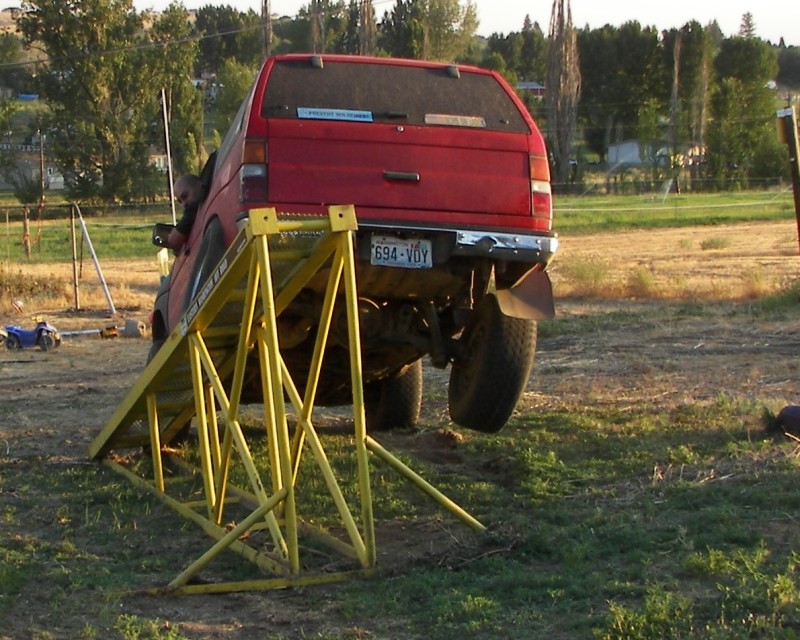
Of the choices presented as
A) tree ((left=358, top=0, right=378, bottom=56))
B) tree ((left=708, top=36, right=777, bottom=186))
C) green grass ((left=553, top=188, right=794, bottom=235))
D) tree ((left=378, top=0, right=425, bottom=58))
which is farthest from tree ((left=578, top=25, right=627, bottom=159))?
tree ((left=358, top=0, right=378, bottom=56))

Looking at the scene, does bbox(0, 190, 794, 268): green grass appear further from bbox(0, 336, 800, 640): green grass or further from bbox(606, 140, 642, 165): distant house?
bbox(0, 336, 800, 640): green grass

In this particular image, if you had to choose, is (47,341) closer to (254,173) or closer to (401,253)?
(254,173)

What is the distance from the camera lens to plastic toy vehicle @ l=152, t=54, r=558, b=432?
23.4 feet

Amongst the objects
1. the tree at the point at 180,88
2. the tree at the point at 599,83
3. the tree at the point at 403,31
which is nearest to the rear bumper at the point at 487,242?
the tree at the point at 180,88

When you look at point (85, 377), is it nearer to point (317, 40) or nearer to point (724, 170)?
point (317, 40)

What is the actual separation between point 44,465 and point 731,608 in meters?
5.33

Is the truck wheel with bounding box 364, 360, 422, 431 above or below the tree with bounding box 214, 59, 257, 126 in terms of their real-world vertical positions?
below

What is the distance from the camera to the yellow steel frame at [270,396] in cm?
578

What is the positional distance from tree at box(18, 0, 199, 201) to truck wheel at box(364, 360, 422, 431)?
44.7 m

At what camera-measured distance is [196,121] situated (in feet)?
185

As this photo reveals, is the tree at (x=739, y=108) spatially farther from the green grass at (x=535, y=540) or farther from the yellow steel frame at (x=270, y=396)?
the yellow steel frame at (x=270, y=396)

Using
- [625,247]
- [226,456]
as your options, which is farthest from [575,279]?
[226,456]

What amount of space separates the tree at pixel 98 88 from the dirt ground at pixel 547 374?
113 feet

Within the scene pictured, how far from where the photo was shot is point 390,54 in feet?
206
